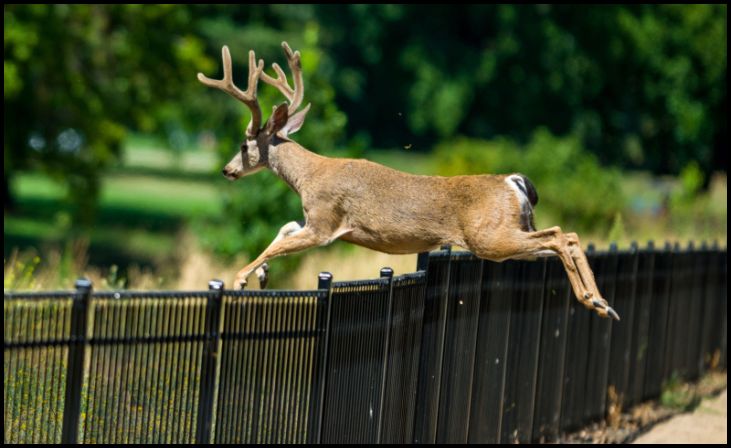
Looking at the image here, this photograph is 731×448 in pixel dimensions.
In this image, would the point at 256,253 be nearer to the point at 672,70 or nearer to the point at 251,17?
the point at 672,70

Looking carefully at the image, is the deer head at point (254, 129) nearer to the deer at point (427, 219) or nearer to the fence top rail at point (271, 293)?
the deer at point (427, 219)

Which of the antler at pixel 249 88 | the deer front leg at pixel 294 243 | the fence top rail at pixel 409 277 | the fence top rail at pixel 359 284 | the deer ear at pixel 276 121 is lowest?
the fence top rail at pixel 359 284

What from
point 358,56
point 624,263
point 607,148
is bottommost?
point 624,263

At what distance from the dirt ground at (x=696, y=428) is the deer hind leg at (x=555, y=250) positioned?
14.8ft

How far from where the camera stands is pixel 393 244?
8312 mm

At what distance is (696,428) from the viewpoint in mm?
13180

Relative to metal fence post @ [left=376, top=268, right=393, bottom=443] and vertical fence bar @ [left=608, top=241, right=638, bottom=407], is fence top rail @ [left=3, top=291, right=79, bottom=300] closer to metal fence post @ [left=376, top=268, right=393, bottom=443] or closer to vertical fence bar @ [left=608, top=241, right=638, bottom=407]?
metal fence post @ [left=376, top=268, right=393, bottom=443]

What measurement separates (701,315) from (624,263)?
348 centimetres

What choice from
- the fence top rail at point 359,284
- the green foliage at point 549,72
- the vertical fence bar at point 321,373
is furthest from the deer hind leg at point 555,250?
the green foliage at point 549,72

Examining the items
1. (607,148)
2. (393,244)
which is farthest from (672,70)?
(393,244)

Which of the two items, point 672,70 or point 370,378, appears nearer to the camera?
point 370,378

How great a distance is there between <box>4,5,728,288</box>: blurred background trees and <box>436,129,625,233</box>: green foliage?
63 mm


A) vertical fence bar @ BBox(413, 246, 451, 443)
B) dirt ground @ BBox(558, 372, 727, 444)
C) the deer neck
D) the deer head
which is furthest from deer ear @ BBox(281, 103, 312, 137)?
dirt ground @ BBox(558, 372, 727, 444)

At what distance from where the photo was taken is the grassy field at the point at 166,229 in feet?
53.4
